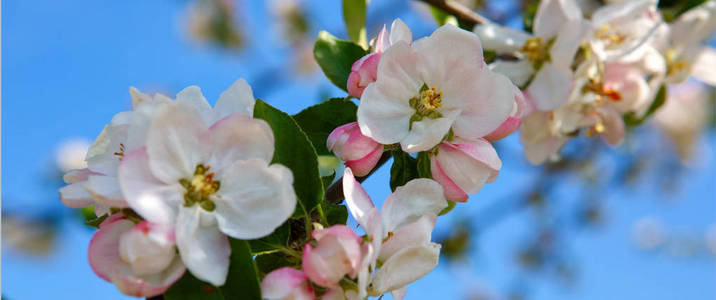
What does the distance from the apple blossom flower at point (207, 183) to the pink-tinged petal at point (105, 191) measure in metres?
0.02

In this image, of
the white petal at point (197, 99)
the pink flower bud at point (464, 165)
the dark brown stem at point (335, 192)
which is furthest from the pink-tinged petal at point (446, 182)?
the white petal at point (197, 99)

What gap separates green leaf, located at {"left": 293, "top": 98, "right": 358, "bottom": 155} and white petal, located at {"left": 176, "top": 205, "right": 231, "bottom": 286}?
0.27 meters

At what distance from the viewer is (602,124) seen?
4.50ft

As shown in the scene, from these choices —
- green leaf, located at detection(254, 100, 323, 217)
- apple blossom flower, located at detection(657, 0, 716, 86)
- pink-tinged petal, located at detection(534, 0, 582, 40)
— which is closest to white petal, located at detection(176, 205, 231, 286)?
green leaf, located at detection(254, 100, 323, 217)

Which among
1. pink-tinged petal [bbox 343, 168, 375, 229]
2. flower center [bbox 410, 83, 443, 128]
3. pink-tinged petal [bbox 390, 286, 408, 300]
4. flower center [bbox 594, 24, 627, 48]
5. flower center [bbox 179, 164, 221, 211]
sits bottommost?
pink-tinged petal [bbox 390, 286, 408, 300]

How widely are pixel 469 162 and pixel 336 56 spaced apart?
1.12 ft

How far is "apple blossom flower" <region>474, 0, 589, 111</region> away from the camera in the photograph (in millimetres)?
1178

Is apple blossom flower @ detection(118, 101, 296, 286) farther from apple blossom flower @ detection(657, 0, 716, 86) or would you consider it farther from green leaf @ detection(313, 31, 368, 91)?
apple blossom flower @ detection(657, 0, 716, 86)

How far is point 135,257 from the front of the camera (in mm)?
639

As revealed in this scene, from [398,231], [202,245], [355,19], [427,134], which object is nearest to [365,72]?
[427,134]

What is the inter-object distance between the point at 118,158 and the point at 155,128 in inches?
4.0

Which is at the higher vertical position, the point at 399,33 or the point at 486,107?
the point at 399,33

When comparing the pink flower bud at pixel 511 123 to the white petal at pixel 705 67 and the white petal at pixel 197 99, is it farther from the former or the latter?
the white petal at pixel 705 67

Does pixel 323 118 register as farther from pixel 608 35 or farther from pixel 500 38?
pixel 608 35
